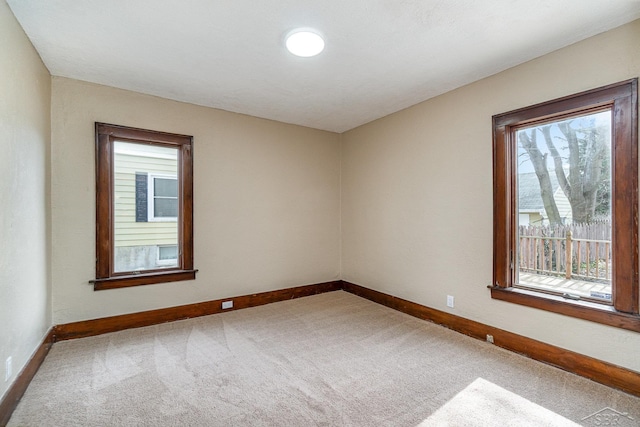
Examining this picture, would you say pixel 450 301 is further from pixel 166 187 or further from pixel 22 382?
pixel 22 382

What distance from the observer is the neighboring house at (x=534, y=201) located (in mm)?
2529

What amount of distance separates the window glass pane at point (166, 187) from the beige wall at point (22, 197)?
36.9 inches

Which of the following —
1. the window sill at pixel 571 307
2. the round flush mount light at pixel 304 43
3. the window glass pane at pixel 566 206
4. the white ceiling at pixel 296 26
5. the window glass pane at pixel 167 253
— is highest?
the white ceiling at pixel 296 26

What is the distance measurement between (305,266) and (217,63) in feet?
9.52

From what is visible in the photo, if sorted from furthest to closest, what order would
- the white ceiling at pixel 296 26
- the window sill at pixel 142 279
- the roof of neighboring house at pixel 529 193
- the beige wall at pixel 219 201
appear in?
the window sill at pixel 142 279 < the beige wall at pixel 219 201 < the roof of neighboring house at pixel 529 193 < the white ceiling at pixel 296 26

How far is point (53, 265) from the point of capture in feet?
9.46

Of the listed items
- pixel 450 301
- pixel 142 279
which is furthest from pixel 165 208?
pixel 450 301

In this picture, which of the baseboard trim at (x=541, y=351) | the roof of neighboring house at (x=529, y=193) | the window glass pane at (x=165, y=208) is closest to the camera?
the baseboard trim at (x=541, y=351)

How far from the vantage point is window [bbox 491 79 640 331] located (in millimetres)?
2107

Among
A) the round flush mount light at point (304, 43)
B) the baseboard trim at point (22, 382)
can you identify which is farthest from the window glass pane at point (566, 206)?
the baseboard trim at point (22, 382)

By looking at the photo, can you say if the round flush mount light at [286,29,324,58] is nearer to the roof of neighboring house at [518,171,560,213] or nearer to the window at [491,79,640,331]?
the window at [491,79,640,331]

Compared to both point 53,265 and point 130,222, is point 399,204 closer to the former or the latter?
point 130,222

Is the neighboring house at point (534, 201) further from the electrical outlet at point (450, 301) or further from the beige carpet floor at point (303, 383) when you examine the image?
the beige carpet floor at point (303, 383)

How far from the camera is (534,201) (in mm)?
2695
